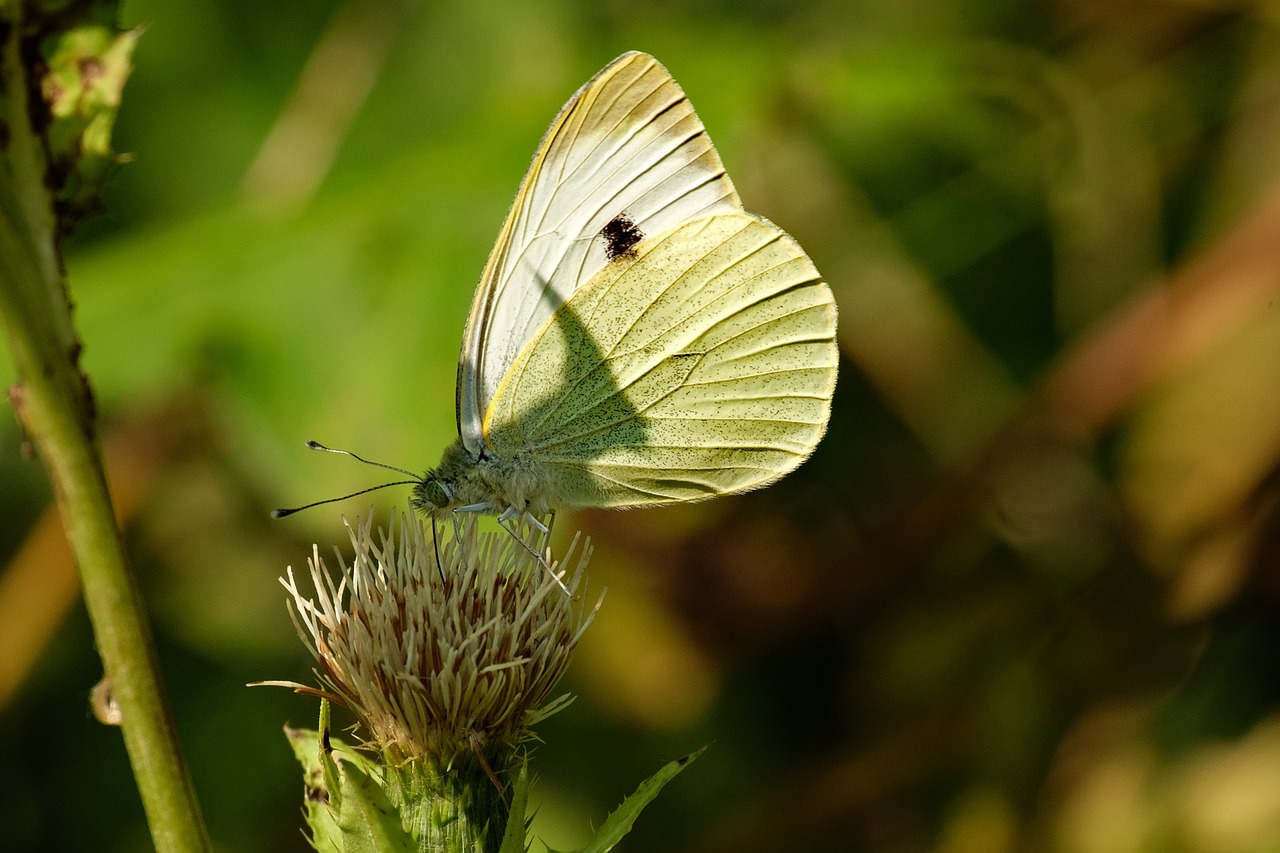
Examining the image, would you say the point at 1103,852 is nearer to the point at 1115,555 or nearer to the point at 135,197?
the point at 1115,555

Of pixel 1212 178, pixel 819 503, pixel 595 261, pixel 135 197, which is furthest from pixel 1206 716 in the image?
pixel 135 197

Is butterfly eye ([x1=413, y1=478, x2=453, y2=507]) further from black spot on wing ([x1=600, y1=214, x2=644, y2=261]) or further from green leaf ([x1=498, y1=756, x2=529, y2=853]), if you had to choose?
green leaf ([x1=498, y1=756, x2=529, y2=853])

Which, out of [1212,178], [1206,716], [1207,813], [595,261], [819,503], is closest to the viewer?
[595,261]

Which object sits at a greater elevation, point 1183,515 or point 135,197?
point 135,197

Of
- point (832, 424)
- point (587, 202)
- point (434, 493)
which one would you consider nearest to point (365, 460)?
point (434, 493)

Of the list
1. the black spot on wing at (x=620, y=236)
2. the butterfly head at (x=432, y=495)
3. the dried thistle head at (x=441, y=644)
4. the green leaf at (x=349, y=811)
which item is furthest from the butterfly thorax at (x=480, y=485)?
the green leaf at (x=349, y=811)

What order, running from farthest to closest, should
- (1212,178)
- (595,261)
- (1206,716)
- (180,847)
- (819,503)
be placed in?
(1212,178)
(819,503)
(1206,716)
(595,261)
(180,847)
